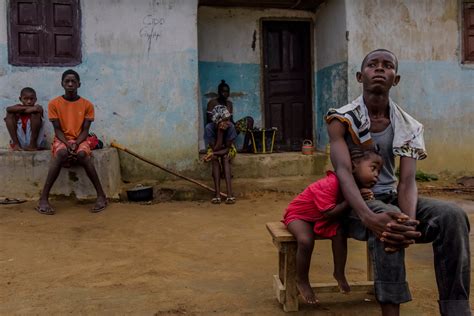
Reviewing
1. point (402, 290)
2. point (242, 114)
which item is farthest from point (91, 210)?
point (402, 290)

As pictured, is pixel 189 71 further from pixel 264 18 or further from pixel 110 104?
pixel 264 18

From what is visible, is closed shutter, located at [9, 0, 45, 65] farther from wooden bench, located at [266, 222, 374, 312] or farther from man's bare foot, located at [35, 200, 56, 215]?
wooden bench, located at [266, 222, 374, 312]

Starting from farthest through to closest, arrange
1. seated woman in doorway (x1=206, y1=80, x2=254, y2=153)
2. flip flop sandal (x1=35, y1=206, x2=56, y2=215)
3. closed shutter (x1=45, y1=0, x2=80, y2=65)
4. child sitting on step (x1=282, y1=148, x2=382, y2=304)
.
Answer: seated woman in doorway (x1=206, y1=80, x2=254, y2=153) < closed shutter (x1=45, y1=0, x2=80, y2=65) < flip flop sandal (x1=35, y1=206, x2=56, y2=215) < child sitting on step (x1=282, y1=148, x2=382, y2=304)

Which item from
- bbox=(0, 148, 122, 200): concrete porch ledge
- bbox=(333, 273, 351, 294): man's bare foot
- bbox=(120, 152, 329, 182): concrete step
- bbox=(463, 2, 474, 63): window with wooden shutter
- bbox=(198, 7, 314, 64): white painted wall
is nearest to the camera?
bbox=(333, 273, 351, 294): man's bare foot

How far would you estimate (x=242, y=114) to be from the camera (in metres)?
8.83

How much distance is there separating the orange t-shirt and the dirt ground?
96 cm

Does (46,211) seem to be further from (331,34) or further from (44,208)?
(331,34)

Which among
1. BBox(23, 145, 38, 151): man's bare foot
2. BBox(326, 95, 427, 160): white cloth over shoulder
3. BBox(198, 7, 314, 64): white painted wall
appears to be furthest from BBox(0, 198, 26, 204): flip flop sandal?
BBox(326, 95, 427, 160): white cloth over shoulder

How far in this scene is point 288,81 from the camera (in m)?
8.98

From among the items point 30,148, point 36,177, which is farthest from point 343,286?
point 30,148

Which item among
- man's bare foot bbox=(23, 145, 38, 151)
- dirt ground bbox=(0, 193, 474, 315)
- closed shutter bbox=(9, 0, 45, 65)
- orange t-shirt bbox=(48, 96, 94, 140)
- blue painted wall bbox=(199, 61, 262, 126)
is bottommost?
dirt ground bbox=(0, 193, 474, 315)

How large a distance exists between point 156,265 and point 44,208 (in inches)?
99.6

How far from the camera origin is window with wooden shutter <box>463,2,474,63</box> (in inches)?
324

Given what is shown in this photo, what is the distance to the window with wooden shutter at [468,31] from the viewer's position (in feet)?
27.0
